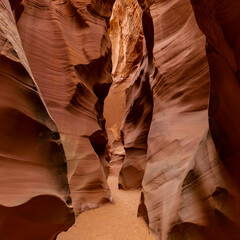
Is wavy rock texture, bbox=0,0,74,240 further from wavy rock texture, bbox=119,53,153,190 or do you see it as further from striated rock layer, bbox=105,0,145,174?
striated rock layer, bbox=105,0,145,174

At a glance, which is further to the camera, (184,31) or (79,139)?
(79,139)

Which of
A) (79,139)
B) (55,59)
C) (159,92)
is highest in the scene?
(159,92)

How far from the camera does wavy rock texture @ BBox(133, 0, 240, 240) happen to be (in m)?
2.29

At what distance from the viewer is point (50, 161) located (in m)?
2.38

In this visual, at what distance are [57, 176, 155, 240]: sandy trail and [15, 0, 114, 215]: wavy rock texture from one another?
280mm

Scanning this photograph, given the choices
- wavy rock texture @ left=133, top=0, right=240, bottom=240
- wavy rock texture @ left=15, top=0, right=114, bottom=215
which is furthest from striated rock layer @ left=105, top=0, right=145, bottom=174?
wavy rock texture @ left=133, top=0, right=240, bottom=240

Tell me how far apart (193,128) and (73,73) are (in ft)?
11.3

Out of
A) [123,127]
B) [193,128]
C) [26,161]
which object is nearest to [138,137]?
[123,127]

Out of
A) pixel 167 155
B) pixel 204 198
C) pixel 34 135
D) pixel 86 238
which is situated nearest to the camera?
pixel 34 135

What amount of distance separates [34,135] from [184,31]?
4.14 meters

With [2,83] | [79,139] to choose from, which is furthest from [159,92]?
[2,83]

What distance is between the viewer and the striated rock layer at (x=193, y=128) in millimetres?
2145

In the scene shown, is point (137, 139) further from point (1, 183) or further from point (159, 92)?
point (1, 183)

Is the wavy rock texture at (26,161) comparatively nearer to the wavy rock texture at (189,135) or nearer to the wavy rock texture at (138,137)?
the wavy rock texture at (189,135)
